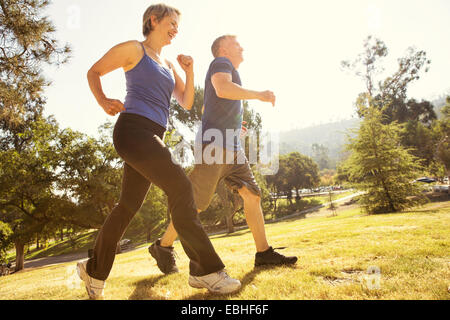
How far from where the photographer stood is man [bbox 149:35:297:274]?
8.71ft

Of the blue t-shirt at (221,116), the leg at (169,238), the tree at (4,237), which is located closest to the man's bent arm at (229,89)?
the blue t-shirt at (221,116)

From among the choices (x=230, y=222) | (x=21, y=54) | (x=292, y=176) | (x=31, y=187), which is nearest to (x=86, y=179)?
(x=31, y=187)

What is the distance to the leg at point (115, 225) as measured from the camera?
193 centimetres

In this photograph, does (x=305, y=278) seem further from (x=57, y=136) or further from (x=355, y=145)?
(x=57, y=136)

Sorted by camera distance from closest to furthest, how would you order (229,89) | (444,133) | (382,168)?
1. (229,89)
2. (382,168)
3. (444,133)

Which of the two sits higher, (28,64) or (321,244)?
Result: (28,64)

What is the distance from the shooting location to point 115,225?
1957 millimetres

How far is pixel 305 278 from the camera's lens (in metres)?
2.08

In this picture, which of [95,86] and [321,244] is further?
[321,244]

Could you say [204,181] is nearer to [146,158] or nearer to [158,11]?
[146,158]

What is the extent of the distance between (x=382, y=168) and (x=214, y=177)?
1306cm

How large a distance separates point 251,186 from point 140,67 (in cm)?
165

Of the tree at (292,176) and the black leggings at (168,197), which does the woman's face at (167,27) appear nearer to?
the black leggings at (168,197)
